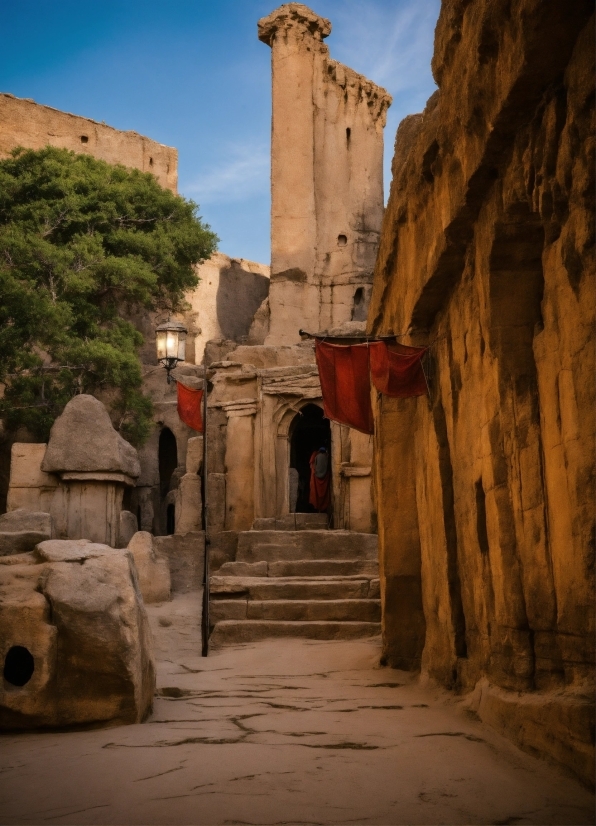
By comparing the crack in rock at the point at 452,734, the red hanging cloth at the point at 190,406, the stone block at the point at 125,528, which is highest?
the red hanging cloth at the point at 190,406

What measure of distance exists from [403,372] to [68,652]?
3.78m

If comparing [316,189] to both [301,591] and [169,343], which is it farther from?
[301,591]

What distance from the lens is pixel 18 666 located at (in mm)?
5840

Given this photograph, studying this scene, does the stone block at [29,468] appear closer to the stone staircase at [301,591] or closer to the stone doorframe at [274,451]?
the stone doorframe at [274,451]

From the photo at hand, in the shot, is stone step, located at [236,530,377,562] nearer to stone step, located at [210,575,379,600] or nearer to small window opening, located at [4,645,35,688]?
stone step, located at [210,575,379,600]

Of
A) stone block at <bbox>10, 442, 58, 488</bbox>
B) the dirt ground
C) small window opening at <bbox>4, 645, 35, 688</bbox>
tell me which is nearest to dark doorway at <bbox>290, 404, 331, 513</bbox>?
stone block at <bbox>10, 442, 58, 488</bbox>

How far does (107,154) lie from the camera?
1355 inches

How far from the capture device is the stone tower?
92.9 feet

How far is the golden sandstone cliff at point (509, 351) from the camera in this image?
14.4 ft

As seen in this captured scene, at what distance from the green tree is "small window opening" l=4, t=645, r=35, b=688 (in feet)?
53.7

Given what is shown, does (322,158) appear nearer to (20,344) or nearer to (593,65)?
(20,344)

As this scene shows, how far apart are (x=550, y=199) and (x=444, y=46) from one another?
5.69ft

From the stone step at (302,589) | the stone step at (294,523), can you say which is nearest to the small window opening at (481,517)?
the stone step at (302,589)

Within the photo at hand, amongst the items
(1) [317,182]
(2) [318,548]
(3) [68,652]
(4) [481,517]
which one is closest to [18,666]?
(3) [68,652]
